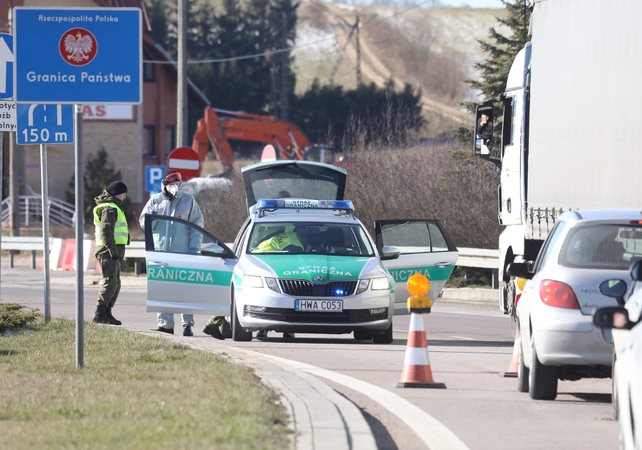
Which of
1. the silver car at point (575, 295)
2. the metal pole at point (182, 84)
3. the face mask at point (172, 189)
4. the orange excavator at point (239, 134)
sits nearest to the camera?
the silver car at point (575, 295)

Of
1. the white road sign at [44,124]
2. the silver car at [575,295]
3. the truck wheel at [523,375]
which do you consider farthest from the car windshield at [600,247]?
the white road sign at [44,124]

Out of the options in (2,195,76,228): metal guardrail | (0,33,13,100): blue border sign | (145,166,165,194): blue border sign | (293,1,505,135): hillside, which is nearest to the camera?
(0,33,13,100): blue border sign

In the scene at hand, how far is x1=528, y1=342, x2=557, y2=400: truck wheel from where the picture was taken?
9328 mm

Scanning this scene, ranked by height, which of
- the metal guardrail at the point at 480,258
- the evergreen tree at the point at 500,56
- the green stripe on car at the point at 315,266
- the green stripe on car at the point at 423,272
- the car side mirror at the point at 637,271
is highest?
the evergreen tree at the point at 500,56

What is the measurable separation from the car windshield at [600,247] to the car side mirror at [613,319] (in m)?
2.57

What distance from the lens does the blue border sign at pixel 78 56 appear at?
10180 mm

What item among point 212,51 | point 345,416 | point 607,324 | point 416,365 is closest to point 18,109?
point 416,365

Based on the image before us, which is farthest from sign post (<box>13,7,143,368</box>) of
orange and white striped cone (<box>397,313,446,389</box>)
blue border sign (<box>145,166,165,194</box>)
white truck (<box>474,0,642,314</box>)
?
blue border sign (<box>145,166,165,194</box>)

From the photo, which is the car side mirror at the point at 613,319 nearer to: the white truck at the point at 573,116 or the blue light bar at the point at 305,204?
the white truck at the point at 573,116

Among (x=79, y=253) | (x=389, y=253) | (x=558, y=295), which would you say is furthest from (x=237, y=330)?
(x=558, y=295)

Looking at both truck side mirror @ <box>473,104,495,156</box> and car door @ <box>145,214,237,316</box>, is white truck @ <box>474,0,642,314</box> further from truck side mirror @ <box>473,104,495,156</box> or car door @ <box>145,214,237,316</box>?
car door @ <box>145,214,237,316</box>

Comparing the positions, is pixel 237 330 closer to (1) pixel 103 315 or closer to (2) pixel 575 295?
(1) pixel 103 315

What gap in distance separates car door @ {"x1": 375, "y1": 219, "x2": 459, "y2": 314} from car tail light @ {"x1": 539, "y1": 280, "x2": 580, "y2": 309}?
5761mm

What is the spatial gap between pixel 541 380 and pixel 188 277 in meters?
5.62
